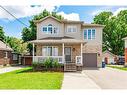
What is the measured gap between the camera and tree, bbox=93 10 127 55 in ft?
204

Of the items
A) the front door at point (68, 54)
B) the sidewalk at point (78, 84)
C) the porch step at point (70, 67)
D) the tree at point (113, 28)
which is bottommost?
the sidewalk at point (78, 84)

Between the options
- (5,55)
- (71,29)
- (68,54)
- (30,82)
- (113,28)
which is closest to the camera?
(30,82)

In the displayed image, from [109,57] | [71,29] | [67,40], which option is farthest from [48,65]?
[109,57]

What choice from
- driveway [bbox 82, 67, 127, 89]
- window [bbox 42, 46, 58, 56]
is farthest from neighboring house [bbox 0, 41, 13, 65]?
driveway [bbox 82, 67, 127, 89]

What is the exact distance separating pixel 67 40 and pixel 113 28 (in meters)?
33.6

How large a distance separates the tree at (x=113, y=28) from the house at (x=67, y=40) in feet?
79.0

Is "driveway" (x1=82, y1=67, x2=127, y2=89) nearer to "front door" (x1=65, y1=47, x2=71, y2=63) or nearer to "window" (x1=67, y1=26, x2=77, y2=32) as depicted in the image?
"front door" (x1=65, y1=47, x2=71, y2=63)

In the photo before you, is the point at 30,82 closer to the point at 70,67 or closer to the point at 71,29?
the point at 70,67

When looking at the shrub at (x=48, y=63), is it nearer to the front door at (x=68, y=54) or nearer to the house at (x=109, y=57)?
the front door at (x=68, y=54)

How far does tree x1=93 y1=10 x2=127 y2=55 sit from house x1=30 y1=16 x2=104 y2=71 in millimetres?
24070

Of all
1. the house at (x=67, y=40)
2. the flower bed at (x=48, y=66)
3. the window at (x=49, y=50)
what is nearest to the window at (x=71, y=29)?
the house at (x=67, y=40)

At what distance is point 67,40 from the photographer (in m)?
30.6

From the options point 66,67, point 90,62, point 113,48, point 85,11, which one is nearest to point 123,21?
point 113,48

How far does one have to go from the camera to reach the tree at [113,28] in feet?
204
